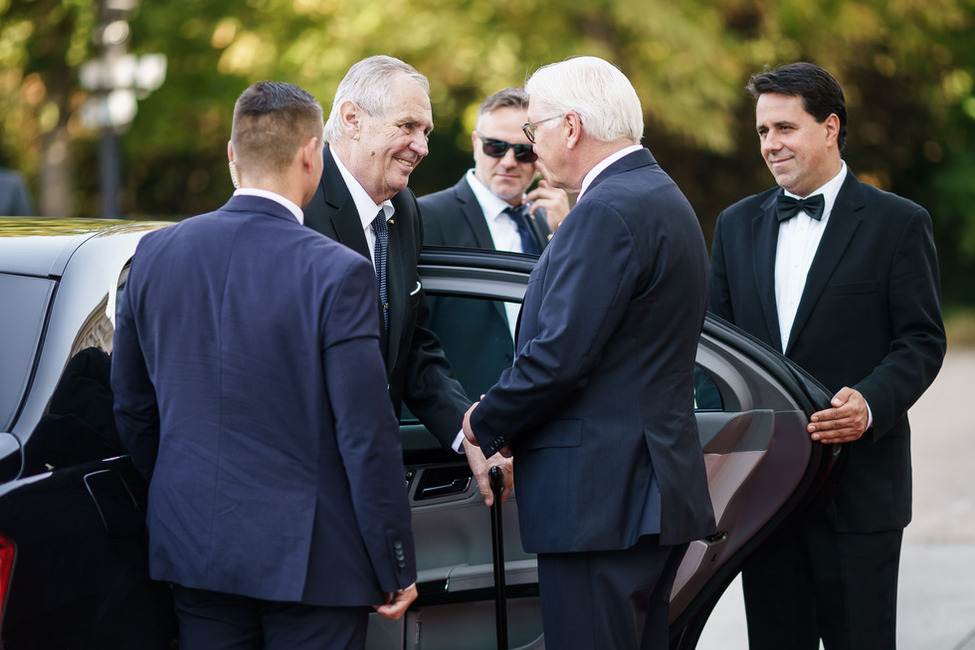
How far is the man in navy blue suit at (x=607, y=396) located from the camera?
8.32 feet

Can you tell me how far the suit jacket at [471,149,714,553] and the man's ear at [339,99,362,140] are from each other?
783 millimetres

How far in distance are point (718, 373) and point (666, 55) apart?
1149 centimetres

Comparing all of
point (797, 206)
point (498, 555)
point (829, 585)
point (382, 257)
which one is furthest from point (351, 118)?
point (829, 585)

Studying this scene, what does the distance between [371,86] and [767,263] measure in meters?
1.28

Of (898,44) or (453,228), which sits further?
(898,44)

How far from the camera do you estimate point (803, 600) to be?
136 inches

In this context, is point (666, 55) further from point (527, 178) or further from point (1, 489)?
point (1, 489)

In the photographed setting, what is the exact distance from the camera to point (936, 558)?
240 inches

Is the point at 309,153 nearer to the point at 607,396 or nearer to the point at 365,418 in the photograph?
the point at 365,418

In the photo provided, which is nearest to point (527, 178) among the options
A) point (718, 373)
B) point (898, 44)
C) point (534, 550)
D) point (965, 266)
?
point (718, 373)

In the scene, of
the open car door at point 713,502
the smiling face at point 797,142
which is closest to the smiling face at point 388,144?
the open car door at point 713,502

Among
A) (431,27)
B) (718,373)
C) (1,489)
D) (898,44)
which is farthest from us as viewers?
(898,44)

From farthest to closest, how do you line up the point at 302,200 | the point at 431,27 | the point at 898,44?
the point at 898,44 < the point at 431,27 < the point at 302,200

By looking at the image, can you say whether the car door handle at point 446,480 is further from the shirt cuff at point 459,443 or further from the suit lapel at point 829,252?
the suit lapel at point 829,252
